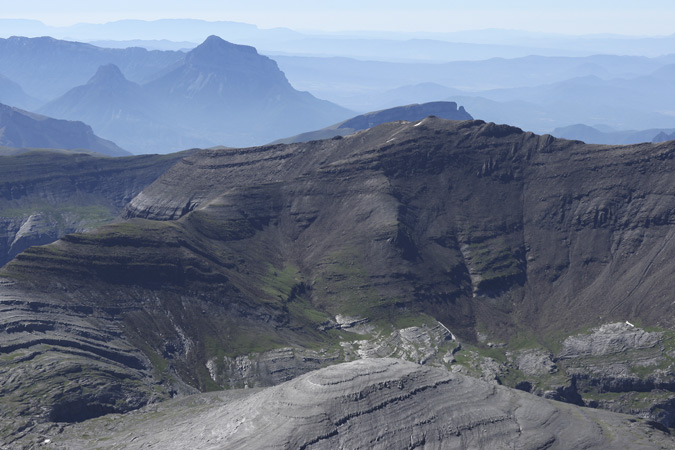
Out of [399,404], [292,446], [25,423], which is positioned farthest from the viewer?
[25,423]

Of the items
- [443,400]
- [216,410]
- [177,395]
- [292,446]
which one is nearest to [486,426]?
[443,400]

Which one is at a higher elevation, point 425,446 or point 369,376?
point 369,376

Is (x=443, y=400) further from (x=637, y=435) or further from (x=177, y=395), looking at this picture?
(x=177, y=395)

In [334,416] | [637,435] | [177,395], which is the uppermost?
[334,416]

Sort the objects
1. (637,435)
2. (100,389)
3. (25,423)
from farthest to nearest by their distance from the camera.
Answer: (100,389)
(25,423)
(637,435)

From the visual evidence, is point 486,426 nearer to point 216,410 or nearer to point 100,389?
point 216,410

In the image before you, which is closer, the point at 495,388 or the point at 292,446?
the point at 292,446
